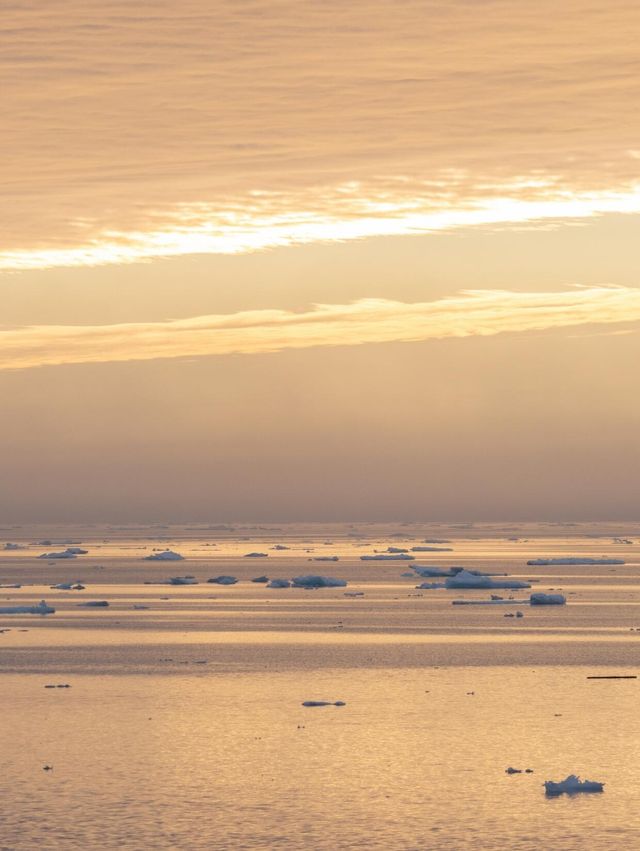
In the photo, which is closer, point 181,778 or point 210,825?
point 210,825

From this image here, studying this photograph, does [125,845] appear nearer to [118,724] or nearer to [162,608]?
[118,724]

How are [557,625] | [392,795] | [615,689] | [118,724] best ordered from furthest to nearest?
[557,625] → [615,689] → [118,724] → [392,795]

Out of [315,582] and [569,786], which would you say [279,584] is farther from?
[569,786]

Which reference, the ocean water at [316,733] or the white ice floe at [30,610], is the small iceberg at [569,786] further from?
the white ice floe at [30,610]

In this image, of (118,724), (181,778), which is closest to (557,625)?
(118,724)

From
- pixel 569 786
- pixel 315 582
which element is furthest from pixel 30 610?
pixel 569 786

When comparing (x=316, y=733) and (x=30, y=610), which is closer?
(x=316, y=733)

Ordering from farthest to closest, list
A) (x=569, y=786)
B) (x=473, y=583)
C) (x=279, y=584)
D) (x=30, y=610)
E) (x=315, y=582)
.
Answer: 1. (x=279, y=584)
2. (x=315, y=582)
3. (x=473, y=583)
4. (x=30, y=610)
5. (x=569, y=786)
